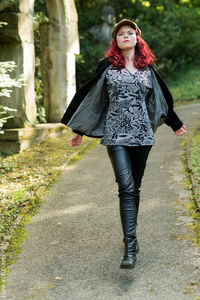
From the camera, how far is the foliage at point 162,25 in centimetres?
2076

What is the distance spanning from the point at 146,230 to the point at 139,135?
126cm

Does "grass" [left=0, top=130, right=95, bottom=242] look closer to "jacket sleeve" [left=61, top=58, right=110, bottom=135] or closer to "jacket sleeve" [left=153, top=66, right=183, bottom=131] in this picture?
"jacket sleeve" [left=61, top=58, right=110, bottom=135]

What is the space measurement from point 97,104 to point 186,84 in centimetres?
1660

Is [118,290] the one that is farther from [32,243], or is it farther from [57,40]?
Result: [57,40]

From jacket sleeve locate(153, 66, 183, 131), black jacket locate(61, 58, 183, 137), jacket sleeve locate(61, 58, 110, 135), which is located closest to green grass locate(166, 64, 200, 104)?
jacket sleeve locate(153, 66, 183, 131)

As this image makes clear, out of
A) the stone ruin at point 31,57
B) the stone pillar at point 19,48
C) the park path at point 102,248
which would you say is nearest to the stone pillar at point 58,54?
the stone ruin at point 31,57

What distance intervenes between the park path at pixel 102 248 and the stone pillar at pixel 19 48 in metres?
2.63

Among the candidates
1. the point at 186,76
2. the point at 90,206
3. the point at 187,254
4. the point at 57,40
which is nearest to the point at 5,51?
the point at 57,40

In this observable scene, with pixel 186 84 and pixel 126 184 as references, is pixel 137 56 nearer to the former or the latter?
pixel 126 184

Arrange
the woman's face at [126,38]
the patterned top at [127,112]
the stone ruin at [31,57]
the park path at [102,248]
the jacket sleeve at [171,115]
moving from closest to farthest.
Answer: the park path at [102,248]
the patterned top at [127,112]
the woman's face at [126,38]
the jacket sleeve at [171,115]
the stone ruin at [31,57]

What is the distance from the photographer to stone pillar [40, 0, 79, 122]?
36.1 feet

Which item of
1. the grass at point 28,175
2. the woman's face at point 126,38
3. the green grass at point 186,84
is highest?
the woman's face at point 126,38

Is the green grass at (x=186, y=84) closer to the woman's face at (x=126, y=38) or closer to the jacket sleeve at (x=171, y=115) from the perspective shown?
the jacket sleeve at (x=171, y=115)

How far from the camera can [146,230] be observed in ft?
15.4
